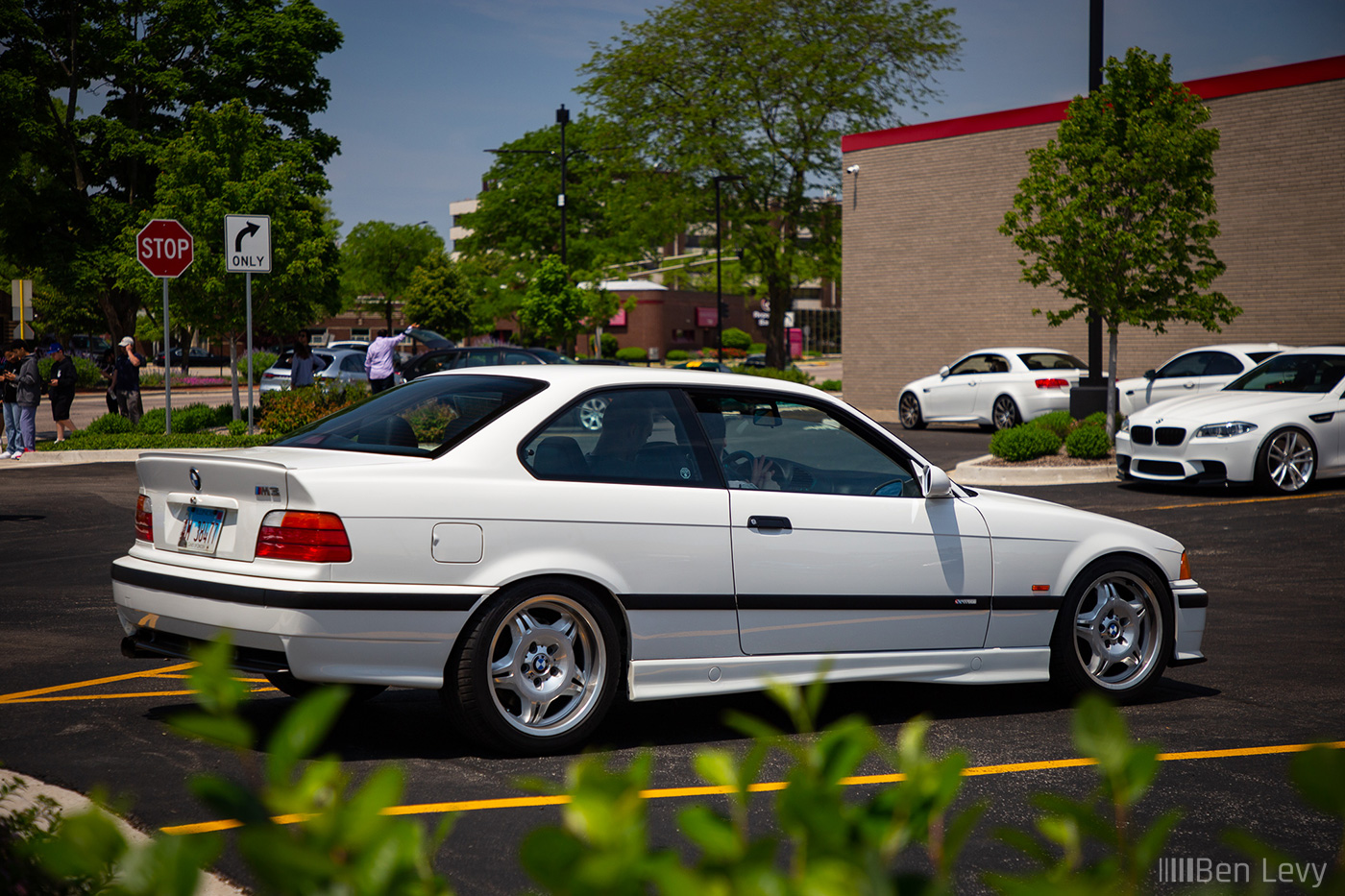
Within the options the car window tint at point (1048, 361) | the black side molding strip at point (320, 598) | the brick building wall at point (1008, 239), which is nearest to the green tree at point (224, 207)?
the car window tint at point (1048, 361)

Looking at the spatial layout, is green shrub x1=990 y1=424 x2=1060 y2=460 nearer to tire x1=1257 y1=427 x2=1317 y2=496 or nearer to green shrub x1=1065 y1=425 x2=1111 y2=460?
green shrub x1=1065 y1=425 x2=1111 y2=460

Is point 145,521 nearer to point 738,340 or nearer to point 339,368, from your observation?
point 339,368

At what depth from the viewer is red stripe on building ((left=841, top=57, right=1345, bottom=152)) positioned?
24078 mm

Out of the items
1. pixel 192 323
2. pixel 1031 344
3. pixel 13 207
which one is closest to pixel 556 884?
pixel 192 323

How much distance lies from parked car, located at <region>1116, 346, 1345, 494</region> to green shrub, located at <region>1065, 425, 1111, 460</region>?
1839 mm

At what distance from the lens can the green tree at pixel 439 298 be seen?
80000 mm

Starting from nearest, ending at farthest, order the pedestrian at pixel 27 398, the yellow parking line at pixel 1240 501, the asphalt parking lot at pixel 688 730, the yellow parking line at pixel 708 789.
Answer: the yellow parking line at pixel 708 789, the asphalt parking lot at pixel 688 730, the yellow parking line at pixel 1240 501, the pedestrian at pixel 27 398

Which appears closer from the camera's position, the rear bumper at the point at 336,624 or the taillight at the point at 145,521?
the rear bumper at the point at 336,624

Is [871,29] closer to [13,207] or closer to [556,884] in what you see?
[13,207]

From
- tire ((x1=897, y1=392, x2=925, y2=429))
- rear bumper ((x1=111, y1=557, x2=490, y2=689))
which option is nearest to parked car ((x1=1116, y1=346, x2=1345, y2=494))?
tire ((x1=897, y1=392, x2=925, y2=429))

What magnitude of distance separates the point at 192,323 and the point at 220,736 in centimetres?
2457

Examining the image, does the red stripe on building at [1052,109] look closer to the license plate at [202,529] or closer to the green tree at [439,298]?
the license plate at [202,529]

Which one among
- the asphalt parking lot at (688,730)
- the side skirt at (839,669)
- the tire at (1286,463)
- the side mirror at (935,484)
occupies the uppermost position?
the side mirror at (935,484)

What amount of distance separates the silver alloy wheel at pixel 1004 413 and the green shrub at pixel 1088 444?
5.93 m
